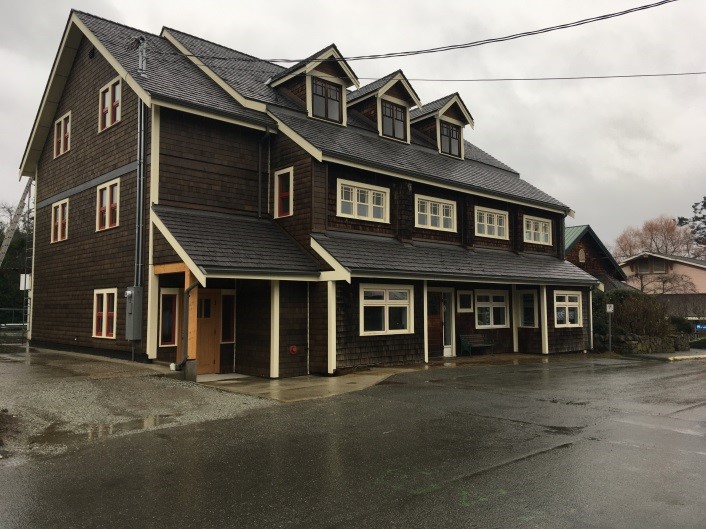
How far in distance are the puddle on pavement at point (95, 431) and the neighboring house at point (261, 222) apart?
4202 mm

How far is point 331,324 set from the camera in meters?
14.9

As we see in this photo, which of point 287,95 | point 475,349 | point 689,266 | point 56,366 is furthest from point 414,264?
point 689,266

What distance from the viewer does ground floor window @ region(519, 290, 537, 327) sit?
72.0 ft

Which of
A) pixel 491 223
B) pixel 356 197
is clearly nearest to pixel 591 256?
pixel 491 223

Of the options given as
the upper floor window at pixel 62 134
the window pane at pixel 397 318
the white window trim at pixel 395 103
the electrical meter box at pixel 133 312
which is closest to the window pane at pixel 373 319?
the window pane at pixel 397 318

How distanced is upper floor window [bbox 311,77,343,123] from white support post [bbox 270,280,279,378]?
703cm

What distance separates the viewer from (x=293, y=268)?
47.7 ft

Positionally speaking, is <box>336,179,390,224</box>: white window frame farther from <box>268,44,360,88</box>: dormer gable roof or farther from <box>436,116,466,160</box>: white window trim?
<box>436,116,466,160</box>: white window trim

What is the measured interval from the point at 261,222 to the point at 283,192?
3.76ft

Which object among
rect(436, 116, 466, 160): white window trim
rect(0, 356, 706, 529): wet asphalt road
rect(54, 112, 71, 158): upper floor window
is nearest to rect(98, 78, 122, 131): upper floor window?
rect(54, 112, 71, 158): upper floor window

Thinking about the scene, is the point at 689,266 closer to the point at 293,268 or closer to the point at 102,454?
the point at 293,268

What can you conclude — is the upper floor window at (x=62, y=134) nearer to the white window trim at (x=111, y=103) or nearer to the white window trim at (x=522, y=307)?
the white window trim at (x=111, y=103)

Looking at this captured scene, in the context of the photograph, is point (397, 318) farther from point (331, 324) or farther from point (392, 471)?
point (392, 471)

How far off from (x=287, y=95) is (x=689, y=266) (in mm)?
43845
